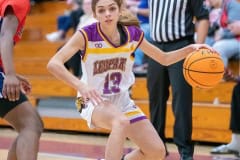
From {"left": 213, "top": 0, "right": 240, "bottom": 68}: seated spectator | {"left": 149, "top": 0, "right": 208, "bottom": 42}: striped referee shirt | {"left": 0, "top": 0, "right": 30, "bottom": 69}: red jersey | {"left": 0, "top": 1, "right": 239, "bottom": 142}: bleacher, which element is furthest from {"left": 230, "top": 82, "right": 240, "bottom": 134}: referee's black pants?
{"left": 0, "top": 0, "right": 30, "bottom": 69}: red jersey

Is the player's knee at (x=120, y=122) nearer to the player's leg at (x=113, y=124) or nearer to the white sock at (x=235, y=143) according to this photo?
the player's leg at (x=113, y=124)

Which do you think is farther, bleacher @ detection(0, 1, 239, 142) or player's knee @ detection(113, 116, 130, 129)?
bleacher @ detection(0, 1, 239, 142)

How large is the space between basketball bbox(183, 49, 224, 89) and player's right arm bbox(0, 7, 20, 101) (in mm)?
1401

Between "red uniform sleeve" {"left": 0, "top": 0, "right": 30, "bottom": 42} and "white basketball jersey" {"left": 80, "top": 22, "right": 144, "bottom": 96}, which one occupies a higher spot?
"red uniform sleeve" {"left": 0, "top": 0, "right": 30, "bottom": 42}

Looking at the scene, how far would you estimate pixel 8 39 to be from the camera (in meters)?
3.31

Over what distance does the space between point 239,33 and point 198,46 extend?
6.78 feet

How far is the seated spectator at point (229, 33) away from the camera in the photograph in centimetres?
600

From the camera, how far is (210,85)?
4039 mm

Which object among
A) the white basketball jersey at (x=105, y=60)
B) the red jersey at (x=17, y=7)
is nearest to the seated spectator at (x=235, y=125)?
the white basketball jersey at (x=105, y=60)

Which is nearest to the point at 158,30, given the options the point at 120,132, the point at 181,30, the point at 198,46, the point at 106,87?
the point at 181,30

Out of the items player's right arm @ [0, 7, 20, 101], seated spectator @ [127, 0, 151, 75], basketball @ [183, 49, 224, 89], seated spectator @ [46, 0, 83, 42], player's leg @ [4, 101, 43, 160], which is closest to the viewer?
player's right arm @ [0, 7, 20, 101]

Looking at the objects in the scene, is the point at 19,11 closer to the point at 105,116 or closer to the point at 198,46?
the point at 105,116

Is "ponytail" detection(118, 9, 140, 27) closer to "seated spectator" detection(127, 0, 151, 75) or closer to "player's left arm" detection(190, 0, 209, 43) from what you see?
"player's left arm" detection(190, 0, 209, 43)

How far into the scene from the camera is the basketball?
3.99 m
